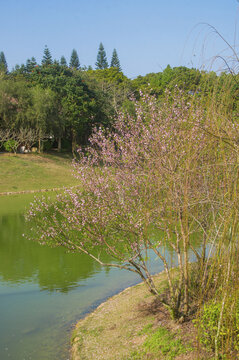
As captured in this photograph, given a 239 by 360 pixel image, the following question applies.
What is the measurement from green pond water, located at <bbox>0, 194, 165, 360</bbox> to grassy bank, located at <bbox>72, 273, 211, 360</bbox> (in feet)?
1.35

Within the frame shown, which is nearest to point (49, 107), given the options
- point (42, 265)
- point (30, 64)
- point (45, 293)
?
point (30, 64)

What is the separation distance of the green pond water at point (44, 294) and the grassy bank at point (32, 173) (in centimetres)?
1524

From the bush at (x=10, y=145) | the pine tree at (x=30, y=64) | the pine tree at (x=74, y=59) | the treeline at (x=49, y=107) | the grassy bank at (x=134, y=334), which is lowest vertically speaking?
the grassy bank at (x=134, y=334)

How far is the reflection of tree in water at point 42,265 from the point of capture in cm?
953

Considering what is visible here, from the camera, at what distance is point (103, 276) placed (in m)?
9.53

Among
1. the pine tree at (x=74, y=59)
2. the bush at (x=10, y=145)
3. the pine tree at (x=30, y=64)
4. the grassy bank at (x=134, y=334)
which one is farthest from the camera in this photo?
the pine tree at (x=74, y=59)

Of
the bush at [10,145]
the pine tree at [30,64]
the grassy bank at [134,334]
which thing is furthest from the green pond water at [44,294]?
the pine tree at [30,64]

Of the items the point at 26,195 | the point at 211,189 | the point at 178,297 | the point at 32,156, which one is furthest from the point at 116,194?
the point at 32,156

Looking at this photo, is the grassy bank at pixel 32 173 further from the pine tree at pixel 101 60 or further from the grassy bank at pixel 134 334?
the pine tree at pixel 101 60

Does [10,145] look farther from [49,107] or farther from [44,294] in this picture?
[44,294]

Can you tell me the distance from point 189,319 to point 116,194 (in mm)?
2402

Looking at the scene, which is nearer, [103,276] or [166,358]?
[166,358]

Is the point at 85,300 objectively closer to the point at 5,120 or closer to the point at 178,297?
the point at 178,297

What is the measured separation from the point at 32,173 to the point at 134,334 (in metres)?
27.2
